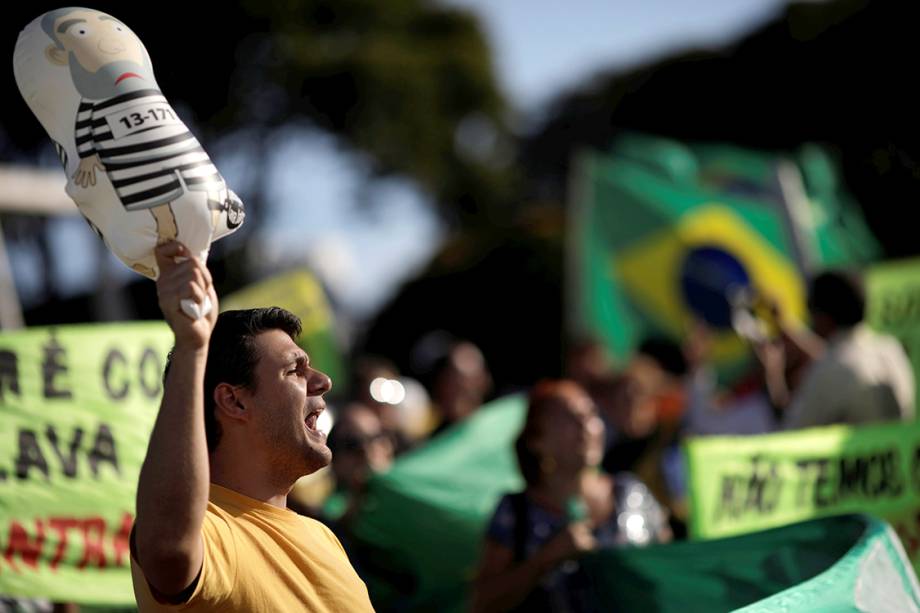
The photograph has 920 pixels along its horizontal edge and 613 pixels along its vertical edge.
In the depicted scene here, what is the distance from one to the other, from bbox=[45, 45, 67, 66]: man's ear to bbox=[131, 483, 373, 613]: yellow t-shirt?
81cm

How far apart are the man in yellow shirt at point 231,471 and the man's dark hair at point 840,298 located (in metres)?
3.30

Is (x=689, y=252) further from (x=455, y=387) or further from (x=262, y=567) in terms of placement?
(x=262, y=567)

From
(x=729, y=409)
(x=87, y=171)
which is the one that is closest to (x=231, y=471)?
(x=87, y=171)

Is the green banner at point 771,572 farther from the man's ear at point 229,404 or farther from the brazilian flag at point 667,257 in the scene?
the brazilian flag at point 667,257

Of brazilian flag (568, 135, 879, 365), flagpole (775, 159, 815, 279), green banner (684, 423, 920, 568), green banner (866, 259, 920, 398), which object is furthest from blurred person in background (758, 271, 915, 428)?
brazilian flag (568, 135, 879, 365)

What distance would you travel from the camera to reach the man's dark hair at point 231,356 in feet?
8.25

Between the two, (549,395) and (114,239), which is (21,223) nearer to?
(549,395)

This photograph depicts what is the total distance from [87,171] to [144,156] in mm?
127

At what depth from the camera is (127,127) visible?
2305 millimetres

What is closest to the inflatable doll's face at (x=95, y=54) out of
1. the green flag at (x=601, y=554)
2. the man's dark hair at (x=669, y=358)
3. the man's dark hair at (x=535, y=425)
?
the green flag at (x=601, y=554)

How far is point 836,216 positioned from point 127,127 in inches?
436

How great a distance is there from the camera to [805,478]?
15.7 ft

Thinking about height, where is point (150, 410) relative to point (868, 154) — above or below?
above

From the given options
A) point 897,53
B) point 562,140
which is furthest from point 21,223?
point 562,140
